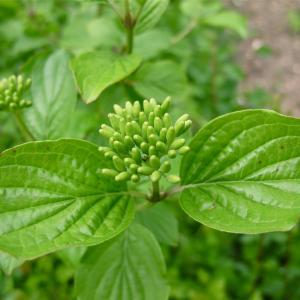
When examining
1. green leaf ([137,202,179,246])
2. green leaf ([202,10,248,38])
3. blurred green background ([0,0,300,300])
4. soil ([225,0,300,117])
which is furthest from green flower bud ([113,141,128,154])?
soil ([225,0,300,117])

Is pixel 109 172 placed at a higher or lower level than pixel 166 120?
lower

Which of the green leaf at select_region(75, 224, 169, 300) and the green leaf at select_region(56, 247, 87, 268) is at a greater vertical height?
the green leaf at select_region(75, 224, 169, 300)

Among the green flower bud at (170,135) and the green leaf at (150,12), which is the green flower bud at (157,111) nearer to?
the green flower bud at (170,135)

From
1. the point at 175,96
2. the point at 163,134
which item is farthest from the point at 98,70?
the point at 175,96

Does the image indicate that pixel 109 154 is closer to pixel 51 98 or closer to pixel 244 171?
pixel 244 171

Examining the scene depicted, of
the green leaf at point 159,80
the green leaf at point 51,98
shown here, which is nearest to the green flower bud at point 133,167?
the green leaf at point 51,98

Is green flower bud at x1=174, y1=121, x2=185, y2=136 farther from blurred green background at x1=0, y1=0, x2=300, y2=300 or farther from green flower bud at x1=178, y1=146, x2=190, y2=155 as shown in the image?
blurred green background at x1=0, y1=0, x2=300, y2=300

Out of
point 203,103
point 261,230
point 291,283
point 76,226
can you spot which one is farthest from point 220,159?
point 203,103
